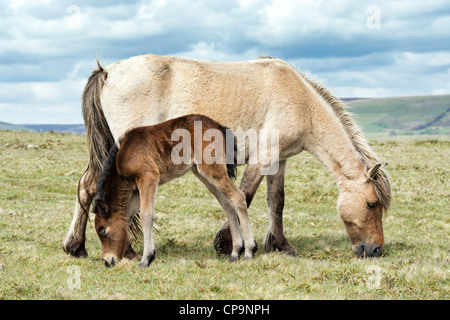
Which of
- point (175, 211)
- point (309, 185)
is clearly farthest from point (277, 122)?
point (309, 185)

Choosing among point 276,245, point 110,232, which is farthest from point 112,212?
point 276,245

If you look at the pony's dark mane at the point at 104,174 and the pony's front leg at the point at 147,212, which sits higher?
the pony's dark mane at the point at 104,174

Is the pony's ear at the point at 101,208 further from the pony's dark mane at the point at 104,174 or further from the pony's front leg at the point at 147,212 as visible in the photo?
the pony's front leg at the point at 147,212

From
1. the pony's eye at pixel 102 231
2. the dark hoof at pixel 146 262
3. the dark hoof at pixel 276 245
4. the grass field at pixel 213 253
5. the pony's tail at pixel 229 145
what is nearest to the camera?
the grass field at pixel 213 253

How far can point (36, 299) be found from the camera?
5363mm

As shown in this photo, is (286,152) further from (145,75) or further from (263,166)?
(145,75)

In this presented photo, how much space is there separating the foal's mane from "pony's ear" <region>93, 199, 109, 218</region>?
4292mm

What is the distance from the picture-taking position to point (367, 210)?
26.5ft

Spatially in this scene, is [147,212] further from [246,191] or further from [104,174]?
[246,191]

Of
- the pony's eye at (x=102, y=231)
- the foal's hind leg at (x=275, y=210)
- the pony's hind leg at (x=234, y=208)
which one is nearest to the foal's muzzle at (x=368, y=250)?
the foal's hind leg at (x=275, y=210)

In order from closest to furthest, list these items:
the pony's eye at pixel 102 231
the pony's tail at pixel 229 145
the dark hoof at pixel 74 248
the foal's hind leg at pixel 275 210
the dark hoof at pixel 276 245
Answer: the pony's eye at pixel 102 231
the pony's tail at pixel 229 145
the dark hoof at pixel 74 248
the dark hoof at pixel 276 245
the foal's hind leg at pixel 275 210

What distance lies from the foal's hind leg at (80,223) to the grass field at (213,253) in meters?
0.27

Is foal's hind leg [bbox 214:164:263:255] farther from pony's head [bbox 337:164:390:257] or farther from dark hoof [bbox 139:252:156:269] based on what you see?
pony's head [bbox 337:164:390:257]

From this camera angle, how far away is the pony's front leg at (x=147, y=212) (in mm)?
6727
